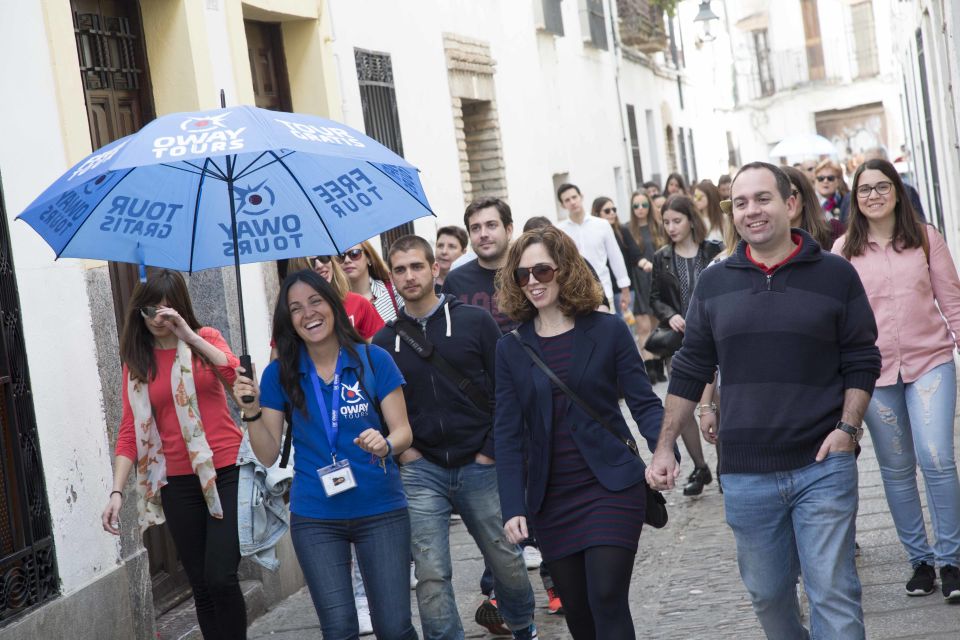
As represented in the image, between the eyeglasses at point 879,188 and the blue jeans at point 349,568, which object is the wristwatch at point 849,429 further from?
the eyeglasses at point 879,188

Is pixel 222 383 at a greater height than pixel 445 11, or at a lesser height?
lesser

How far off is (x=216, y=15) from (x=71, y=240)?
3537 mm

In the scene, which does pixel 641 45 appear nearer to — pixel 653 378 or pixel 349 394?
pixel 653 378

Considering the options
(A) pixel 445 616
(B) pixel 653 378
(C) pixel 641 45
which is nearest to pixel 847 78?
(C) pixel 641 45

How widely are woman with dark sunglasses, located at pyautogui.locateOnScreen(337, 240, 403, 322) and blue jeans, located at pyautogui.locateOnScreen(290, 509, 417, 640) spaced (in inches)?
102

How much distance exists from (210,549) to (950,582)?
3.07m

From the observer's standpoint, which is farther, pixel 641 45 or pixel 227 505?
pixel 641 45

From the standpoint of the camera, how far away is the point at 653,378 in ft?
49.1

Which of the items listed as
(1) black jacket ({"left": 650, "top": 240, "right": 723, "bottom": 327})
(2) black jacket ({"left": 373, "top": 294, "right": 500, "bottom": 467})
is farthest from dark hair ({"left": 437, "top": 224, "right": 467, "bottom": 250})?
(2) black jacket ({"left": 373, "top": 294, "right": 500, "bottom": 467})

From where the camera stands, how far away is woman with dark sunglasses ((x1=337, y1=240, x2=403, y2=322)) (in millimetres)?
7578

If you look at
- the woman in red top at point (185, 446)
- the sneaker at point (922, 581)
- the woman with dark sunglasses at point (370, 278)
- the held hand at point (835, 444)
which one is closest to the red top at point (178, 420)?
the woman in red top at point (185, 446)

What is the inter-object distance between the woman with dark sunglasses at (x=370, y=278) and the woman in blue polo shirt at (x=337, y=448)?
7.57ft

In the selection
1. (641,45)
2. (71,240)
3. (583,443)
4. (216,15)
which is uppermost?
(641,45)

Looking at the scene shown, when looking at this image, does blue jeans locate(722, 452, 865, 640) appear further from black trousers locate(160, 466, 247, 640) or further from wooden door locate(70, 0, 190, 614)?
wooden door locate(70, 0, 190, 614)
